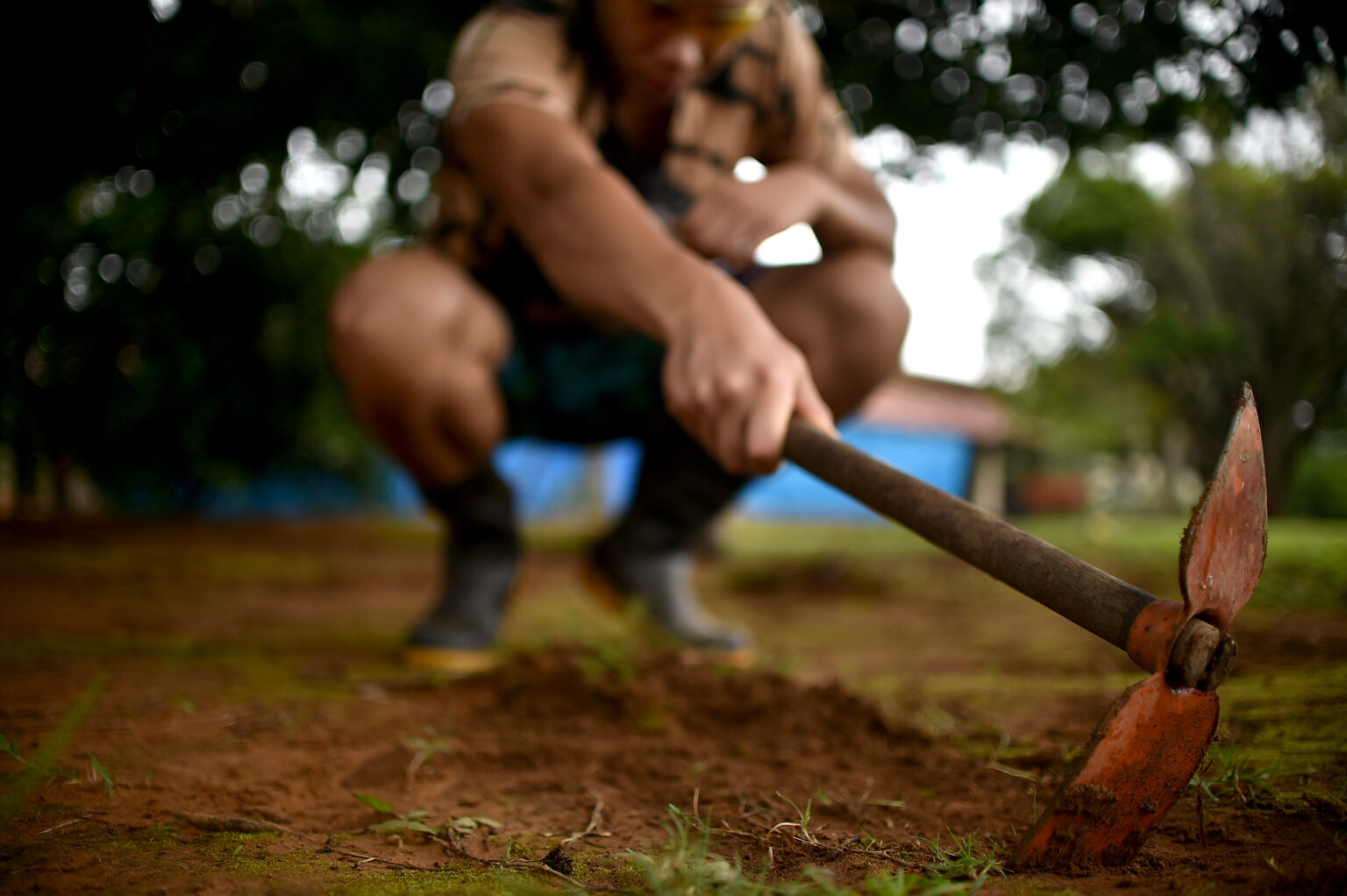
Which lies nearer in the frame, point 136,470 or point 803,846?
point 803,846

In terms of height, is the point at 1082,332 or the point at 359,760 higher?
the point at 1082,332

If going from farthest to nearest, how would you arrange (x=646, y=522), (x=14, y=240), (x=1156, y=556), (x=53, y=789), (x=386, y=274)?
1. (x=1156, y=556)
2. (x=14, y=240)
3. (x=646, y=522)
4. (x=386, y=274)
5. (x=53, y=789)

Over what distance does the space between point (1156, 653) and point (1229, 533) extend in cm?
15

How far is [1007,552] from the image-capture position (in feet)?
3.06

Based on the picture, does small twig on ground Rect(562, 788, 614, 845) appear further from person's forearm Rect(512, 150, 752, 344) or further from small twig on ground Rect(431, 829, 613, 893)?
person's forearm Rect(512, 150, 752, 344)

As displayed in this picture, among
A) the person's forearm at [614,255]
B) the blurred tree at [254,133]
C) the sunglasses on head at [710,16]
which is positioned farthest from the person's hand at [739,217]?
the blurred tree at [254,133]

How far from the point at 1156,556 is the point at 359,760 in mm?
3713

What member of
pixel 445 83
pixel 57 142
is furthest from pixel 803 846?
pixel 445 83

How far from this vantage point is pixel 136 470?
5.11m

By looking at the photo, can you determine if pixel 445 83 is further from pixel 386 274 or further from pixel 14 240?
pixel 386 274

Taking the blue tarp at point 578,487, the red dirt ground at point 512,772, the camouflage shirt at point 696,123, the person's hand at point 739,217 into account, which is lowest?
the blue tarp at point 578,487

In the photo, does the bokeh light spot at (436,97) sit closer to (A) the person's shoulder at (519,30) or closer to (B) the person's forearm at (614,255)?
(A) the person's shoulder at (519,30)

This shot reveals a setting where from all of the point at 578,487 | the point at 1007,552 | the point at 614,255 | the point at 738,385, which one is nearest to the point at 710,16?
the point at 614,255

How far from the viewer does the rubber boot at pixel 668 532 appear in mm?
2287
